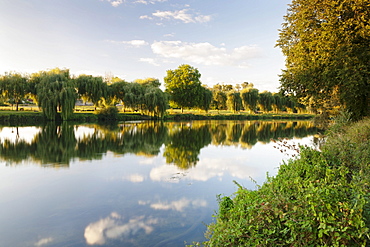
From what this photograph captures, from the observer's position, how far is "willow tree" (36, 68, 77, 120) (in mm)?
33906

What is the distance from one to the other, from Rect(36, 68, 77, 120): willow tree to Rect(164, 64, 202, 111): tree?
2556 centimetres

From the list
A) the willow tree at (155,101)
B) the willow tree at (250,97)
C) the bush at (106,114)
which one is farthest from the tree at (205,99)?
the bush at (106,114)

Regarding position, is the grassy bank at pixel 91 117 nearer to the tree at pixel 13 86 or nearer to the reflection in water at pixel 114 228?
the tree at pixel 13 86

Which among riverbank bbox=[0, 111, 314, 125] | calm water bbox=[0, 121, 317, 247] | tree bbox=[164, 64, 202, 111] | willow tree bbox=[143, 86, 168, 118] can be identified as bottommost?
calm water bbox=[0, 121, 317, 247]

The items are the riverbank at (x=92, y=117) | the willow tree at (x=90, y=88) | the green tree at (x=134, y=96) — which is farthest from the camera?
the green tree at (x=134, y=96)

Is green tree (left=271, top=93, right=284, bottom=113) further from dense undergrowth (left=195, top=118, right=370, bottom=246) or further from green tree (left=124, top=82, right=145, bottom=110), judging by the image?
dense undergrowth (left=195, top=118, right=370, bottom=246)

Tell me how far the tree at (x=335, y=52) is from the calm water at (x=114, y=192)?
5.42m

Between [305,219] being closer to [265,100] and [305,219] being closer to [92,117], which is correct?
[92,117]

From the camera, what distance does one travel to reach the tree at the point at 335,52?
1320cm

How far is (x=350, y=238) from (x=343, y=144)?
383cm

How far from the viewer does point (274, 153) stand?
14.8 meters

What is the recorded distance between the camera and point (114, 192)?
7.54 metres

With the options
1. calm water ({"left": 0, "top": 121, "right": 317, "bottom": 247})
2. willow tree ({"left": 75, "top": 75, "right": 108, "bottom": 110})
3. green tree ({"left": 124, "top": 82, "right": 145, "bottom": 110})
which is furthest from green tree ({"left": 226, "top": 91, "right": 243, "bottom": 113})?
calm water ({"left": 0, "top": 121, "right": 317, "bottom": 247})

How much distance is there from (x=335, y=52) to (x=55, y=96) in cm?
3292
